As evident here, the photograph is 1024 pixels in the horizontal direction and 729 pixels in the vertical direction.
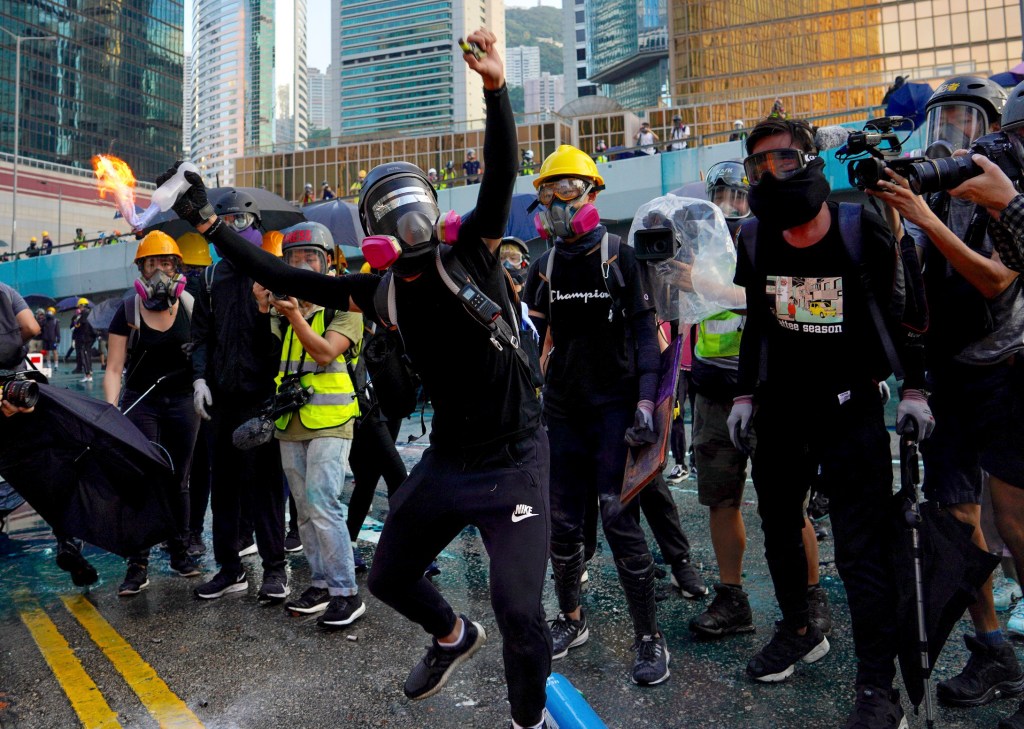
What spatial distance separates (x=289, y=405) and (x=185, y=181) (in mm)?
1736

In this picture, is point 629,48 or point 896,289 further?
point 629,48

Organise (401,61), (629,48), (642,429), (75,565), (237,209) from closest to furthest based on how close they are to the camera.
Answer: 1. (642,429)
2. (75,565)
3. (237,209)
4. (629,48)
5. (401,61)

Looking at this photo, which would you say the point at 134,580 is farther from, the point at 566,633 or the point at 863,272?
the point at 863,272

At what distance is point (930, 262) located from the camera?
3615mm

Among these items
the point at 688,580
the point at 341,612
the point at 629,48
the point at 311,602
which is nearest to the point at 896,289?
the point at 688,580

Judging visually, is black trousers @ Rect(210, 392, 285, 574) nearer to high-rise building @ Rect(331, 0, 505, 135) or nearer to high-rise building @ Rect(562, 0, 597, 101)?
high-rise building @ Rect(562, 0, 597, 101)

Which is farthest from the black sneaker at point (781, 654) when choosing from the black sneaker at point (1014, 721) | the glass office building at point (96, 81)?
the glass office building at point (96, 81)

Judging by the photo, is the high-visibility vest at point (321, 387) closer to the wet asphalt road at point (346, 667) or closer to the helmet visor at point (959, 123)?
the wet asphalt road at point (346, 667)

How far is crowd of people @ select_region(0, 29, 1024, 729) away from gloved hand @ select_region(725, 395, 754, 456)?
0.07 ft

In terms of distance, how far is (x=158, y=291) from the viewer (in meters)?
5.77

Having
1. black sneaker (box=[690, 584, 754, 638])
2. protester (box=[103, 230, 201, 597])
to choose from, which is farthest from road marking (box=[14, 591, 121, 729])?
black sneaker (box=[690, 584, 754, 638])

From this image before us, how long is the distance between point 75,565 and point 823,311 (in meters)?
4.54

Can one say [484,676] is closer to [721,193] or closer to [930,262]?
[930,262]

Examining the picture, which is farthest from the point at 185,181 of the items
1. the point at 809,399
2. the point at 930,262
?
the point at 930,262
